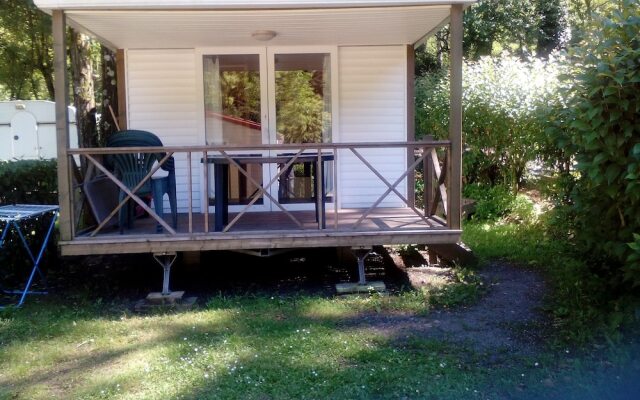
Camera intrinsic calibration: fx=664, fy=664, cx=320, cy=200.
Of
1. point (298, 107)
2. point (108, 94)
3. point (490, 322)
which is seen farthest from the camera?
point (108, 94)

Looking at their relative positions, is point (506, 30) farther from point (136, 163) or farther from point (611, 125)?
point (611, 125)

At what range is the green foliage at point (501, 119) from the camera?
1066 cm

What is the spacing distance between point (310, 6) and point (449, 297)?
311 cm

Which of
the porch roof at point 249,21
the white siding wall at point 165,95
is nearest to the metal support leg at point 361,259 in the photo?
the porch roof at point 249,21

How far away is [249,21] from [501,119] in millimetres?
5379

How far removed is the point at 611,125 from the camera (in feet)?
16.4

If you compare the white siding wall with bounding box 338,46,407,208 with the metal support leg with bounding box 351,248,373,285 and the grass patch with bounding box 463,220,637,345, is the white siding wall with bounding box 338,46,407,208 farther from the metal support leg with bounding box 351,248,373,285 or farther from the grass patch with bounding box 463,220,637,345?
the metal support leg with bounding box 351,248,373,285

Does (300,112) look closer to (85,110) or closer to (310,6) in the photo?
(310,6)

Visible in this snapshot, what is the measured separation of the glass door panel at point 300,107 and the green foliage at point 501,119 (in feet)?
10.7

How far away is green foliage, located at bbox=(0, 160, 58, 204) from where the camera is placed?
24.8ft

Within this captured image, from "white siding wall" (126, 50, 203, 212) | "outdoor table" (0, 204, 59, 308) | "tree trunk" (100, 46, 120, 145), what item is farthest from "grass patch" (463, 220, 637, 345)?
"tree trunk" (100, 46, 120, 145)

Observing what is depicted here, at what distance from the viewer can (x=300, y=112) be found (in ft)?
28.8

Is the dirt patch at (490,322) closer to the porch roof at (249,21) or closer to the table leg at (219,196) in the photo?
the table leg at (219,196)

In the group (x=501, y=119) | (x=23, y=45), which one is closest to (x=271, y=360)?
(x=501, y=119)
